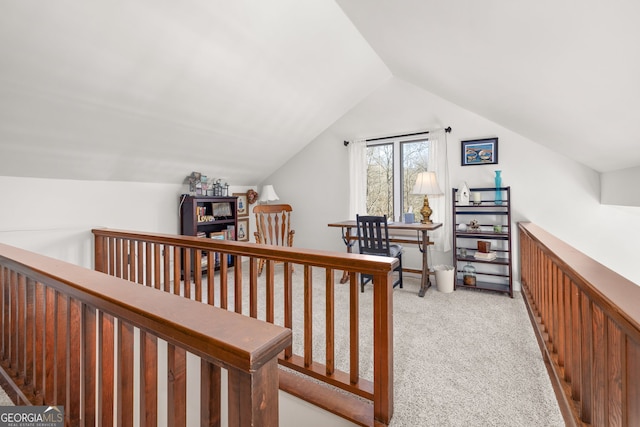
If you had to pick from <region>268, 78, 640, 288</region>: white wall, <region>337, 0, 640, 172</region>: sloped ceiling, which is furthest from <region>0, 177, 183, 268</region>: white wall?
<region>337, 0, 640, 172</region>: sloped ceiling

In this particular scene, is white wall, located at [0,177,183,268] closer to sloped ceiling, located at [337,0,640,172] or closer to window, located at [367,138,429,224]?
window, located at [367,138,429,224]

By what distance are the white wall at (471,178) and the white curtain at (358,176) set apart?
0.18 meters

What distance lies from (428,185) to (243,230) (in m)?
3.01

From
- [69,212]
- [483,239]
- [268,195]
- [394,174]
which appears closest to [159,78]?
[69,212]

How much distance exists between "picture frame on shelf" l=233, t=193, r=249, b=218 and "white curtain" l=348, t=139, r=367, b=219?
1857 mm

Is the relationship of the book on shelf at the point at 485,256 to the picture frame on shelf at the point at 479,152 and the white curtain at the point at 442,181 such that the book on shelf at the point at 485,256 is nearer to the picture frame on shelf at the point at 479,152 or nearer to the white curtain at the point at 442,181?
the white curtain at the point at 442,181

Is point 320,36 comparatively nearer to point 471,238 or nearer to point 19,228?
point 471,238

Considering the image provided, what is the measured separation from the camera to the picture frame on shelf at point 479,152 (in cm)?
349

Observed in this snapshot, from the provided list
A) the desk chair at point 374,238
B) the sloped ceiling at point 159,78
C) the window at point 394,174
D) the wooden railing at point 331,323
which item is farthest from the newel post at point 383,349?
the window at point 394,174

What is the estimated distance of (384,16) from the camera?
7.16 ft

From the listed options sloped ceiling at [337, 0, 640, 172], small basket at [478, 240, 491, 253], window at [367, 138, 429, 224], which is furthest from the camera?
window at [367, 138, 429, 224]

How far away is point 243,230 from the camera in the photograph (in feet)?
16.3

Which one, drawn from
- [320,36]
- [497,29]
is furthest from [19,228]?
[497,29]

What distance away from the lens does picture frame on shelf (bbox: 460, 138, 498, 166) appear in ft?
11.4
